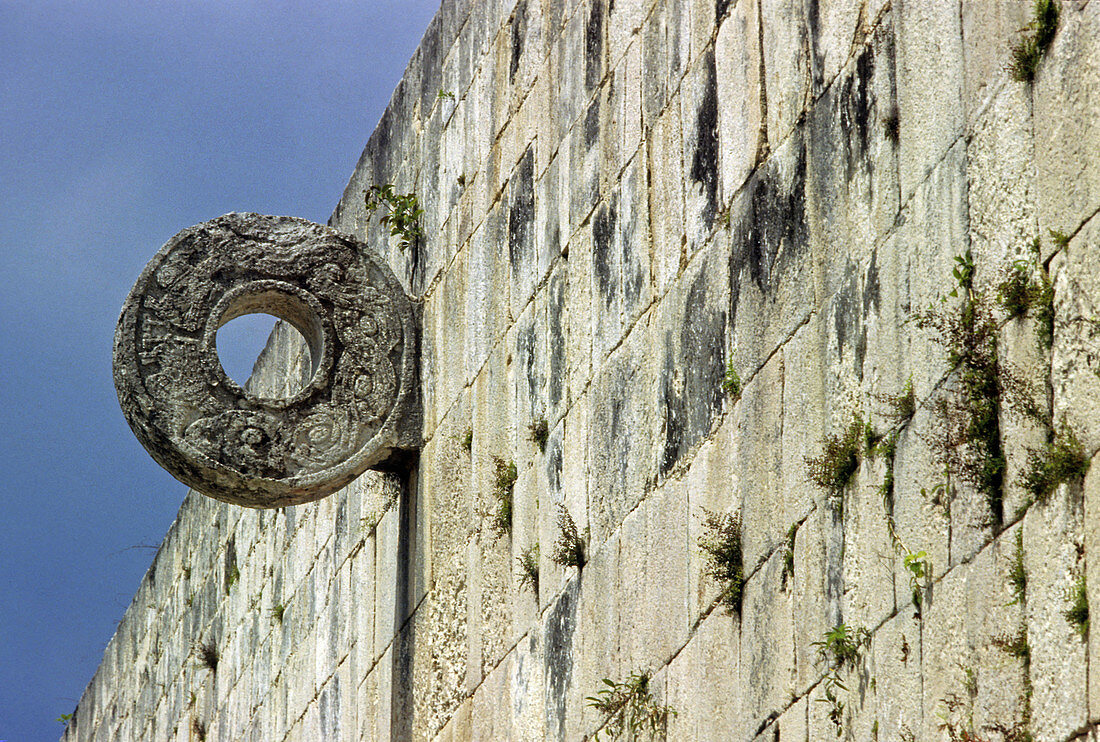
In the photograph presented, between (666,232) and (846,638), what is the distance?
1.62 meters

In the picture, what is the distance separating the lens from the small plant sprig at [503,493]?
18.6 ft

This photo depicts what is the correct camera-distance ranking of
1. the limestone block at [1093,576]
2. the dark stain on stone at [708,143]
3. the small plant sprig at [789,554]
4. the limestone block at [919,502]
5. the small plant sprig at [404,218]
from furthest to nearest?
the small plant sprig at [404,218] → the dark stain on stone at [708,143] → the small plant sprig at [789,554] → the limestone block at [919,502] → the limestone block at [1093,576]

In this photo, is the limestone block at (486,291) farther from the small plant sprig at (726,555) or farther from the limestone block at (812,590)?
the limestone block at (812,590)

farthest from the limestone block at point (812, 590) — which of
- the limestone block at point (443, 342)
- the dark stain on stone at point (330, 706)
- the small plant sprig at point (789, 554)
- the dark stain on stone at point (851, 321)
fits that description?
the dark stain on stone at point (330, 706)

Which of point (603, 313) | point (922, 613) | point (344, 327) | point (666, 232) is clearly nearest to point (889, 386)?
point (922, 613)

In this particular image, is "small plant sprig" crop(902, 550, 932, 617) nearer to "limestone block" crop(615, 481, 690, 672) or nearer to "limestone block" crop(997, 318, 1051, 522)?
"limestone block" crop(997, 318, 1051, 522)

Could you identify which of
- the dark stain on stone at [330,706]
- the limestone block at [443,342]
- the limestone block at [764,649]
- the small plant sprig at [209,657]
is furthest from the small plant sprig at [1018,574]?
the small plant sprig at [209,657]

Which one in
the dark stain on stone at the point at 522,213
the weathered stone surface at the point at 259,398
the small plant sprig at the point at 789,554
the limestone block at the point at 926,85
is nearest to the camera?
the limestone block at the point at 926,85

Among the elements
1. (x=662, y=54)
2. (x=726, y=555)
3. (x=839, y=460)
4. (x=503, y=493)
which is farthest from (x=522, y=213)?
(x=839, y=460)

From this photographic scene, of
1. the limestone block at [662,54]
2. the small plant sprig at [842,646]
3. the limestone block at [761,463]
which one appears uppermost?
the limestone block at [662,54]

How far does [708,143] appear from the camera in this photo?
176 inches

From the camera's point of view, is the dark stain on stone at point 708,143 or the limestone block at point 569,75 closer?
the dark stain on stone at point 708,143

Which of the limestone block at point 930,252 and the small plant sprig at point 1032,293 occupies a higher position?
the limestone block at point 930,252

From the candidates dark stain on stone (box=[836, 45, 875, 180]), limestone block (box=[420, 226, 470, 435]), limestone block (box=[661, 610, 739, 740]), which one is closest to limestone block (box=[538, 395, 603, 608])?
limestone block (box=[661, 610, 739, 740])
